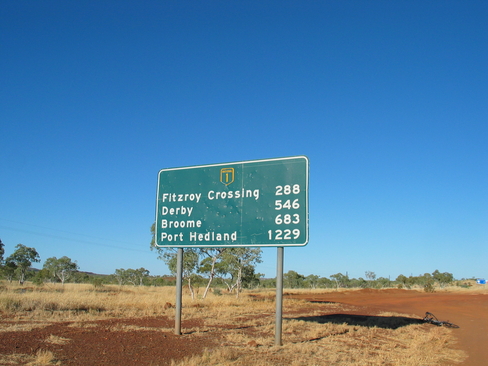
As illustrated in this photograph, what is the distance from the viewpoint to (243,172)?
11.7 m

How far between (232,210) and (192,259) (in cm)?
1981

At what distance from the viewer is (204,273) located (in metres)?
39.4

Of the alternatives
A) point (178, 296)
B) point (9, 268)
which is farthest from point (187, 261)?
point (9, 268)

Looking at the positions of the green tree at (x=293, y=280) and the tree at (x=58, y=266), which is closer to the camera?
the tree at (x=58, y=266)

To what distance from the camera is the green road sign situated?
10711 mm

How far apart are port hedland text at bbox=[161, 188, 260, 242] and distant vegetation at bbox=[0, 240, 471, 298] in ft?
57.2

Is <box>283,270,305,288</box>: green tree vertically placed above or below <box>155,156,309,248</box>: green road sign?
below

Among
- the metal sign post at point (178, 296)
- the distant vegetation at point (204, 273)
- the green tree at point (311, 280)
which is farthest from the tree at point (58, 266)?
the metal sign post at point (178, 296)

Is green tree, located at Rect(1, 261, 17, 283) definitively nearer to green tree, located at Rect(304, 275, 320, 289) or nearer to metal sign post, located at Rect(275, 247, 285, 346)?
metal sign post, located at Rect(275, 247, 285, 346)

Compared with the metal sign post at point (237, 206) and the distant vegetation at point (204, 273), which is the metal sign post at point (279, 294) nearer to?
the metal sign post at point (237, 206)

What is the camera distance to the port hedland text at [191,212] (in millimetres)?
11508

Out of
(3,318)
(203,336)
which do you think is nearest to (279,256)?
(203,336)

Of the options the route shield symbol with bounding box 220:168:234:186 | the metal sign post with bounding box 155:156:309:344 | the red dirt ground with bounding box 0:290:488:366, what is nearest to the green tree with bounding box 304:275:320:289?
the red dirt ground with bounding box 0:290:488:366

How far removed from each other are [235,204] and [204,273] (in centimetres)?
2920
